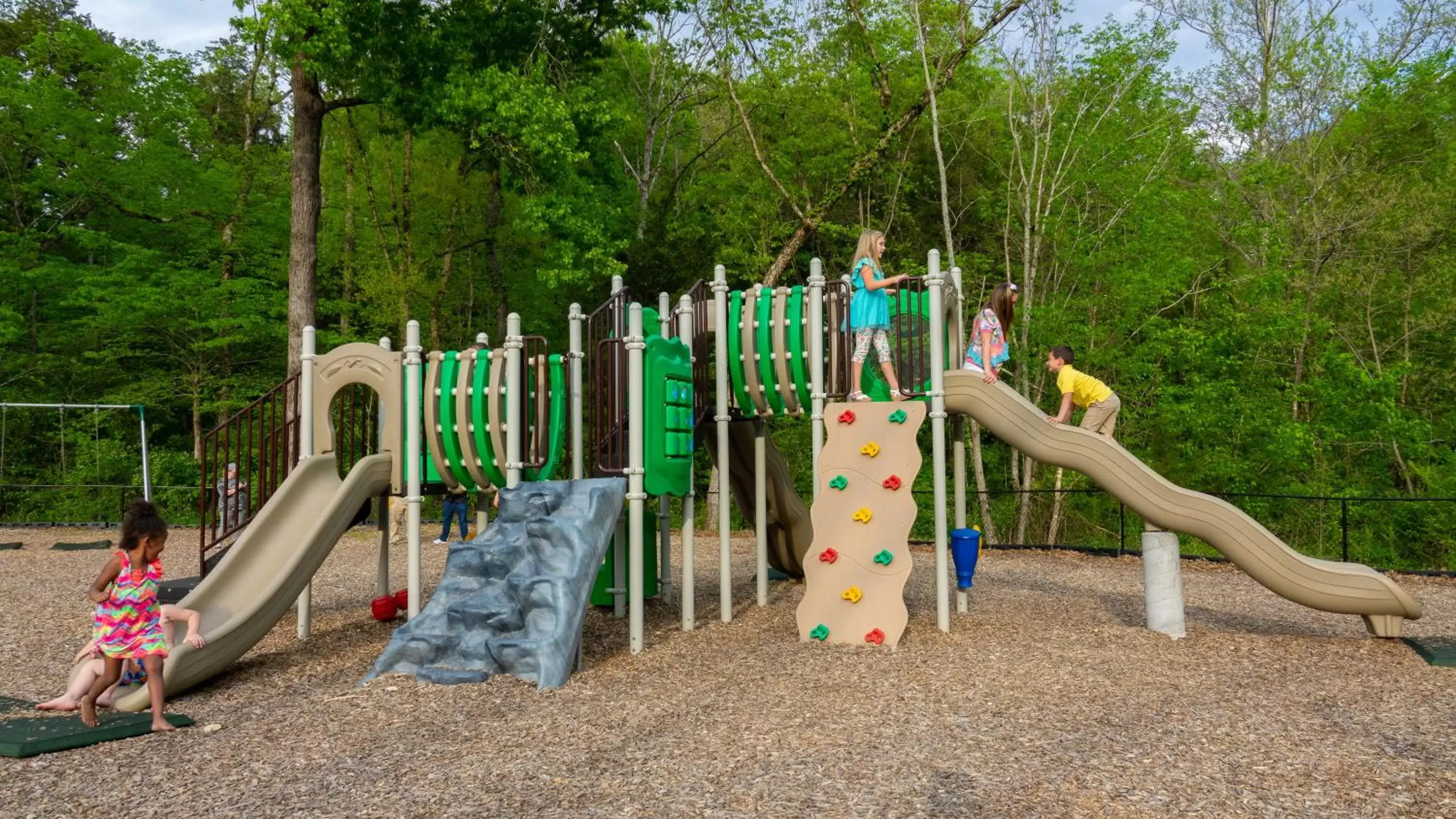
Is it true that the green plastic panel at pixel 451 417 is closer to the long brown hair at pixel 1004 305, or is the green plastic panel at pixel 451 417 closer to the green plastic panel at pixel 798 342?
the green plastic panel at pixel 798 342

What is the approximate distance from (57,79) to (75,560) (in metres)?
15.4

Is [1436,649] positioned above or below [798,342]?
below

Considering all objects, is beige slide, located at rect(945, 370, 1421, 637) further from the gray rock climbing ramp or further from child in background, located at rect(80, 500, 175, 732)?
child in background, located at rect(80, 500, 175, 732)

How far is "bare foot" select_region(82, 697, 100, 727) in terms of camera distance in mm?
5133

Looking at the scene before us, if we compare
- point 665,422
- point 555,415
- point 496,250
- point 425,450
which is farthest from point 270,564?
point 496,250

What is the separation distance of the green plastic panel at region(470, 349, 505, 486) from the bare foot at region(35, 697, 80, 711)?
3.00 metres

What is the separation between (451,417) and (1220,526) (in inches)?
245

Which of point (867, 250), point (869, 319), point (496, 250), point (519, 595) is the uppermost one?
point (496, 250)

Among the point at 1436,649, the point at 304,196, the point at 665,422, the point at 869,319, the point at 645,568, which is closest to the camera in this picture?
the point at 1436,649

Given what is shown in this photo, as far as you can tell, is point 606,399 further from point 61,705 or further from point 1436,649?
point 1436,649

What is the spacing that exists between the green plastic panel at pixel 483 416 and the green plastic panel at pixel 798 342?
101 inches

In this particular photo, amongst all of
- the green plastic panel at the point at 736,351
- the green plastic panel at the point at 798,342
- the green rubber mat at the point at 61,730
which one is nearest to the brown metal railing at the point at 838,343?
the green plastic panel at the point at 798,342

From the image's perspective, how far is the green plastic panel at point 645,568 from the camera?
9.26 m

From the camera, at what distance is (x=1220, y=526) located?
752cm
